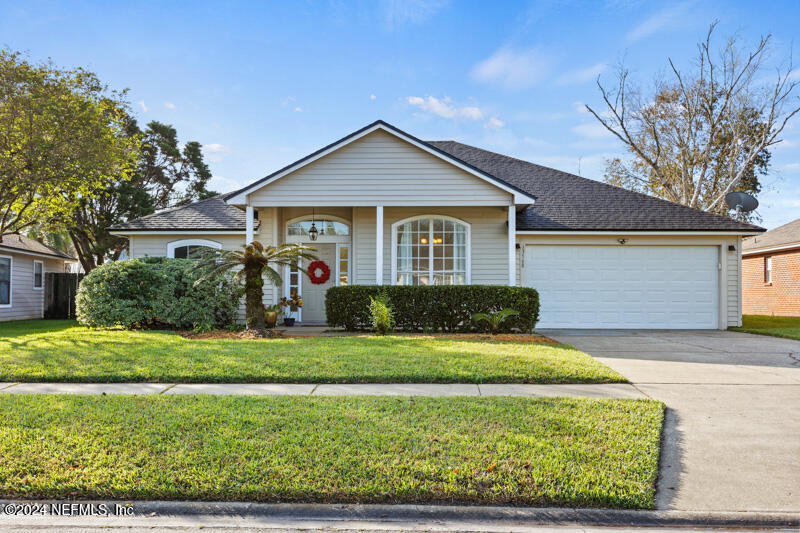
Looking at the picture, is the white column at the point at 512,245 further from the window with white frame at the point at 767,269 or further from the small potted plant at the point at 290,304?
the window with white frame at the point at 767,269

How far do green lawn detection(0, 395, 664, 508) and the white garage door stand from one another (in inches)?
333

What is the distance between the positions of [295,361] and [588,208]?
10.2 metres

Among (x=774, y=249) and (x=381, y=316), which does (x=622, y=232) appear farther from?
(x=774, y=249)

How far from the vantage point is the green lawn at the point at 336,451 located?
3.04 meters

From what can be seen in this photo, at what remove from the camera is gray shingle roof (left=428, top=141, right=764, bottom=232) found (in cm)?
1279

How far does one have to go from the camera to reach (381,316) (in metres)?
10.4

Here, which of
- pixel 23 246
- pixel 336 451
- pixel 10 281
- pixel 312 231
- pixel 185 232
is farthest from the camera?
pixel 23 246

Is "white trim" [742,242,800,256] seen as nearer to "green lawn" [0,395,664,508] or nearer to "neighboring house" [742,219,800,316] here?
"neighboring house" [742,219,800,316]

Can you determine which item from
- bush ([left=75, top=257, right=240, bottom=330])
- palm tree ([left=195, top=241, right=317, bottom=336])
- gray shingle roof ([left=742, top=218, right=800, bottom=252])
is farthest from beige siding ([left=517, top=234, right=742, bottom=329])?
bush ([left=75, top=257, right=240, bottom=330])

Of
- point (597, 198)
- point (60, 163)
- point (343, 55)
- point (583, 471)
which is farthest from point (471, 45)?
point (583, 471)

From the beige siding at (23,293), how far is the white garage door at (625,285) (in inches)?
695

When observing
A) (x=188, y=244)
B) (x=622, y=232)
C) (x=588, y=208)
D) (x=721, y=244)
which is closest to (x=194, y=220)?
(x=188, y=244)

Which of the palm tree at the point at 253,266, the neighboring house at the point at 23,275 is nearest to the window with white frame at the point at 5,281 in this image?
the neighboring house at the point at 23,275

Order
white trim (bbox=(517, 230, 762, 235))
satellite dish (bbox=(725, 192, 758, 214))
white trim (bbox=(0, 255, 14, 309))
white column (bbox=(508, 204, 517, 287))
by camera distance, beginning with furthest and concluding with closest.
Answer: white trim (bbox=(0, 255, 14, 309)) < satellite dish (bbox=(725, 192, 758, 214)) < white trim (bbox=(517, 230, 762, 235)) < white column (bbox=(508, 204, 517, 287))
